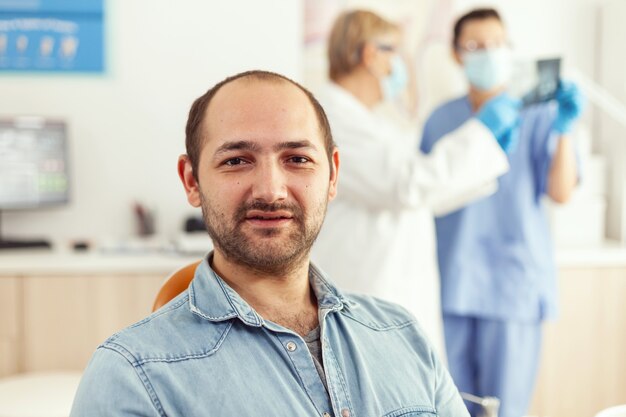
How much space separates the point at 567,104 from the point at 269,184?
1.41m

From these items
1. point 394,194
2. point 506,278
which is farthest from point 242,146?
point 506,278

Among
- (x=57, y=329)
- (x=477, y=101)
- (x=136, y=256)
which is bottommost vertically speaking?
(x=57, y=329)

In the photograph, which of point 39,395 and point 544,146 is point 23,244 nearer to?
point 39,395

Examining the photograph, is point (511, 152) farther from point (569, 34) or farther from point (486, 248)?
point (569, 34)

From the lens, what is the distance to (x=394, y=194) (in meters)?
1.80

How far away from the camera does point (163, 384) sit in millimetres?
905

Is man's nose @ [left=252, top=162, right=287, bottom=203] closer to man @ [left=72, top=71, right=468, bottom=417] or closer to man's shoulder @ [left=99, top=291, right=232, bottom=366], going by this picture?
man @ [left=72, top=71, right=468, bottom=417]

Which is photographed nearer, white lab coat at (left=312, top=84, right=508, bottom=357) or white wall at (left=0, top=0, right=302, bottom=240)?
white lab coat at (left=312, top=84, right=508, bottom=357)

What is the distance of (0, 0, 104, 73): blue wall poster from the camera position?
2.77m

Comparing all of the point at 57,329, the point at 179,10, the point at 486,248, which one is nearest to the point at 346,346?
the point at 486,248

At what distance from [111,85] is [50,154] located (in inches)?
13.5

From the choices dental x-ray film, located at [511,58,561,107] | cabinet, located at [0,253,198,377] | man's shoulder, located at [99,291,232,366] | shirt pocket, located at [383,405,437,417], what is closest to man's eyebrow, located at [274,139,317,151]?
man's shoulder, located at [99,291,232,366]

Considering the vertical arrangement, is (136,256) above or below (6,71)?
below

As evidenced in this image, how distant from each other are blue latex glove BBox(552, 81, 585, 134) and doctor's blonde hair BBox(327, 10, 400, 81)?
543 mm
